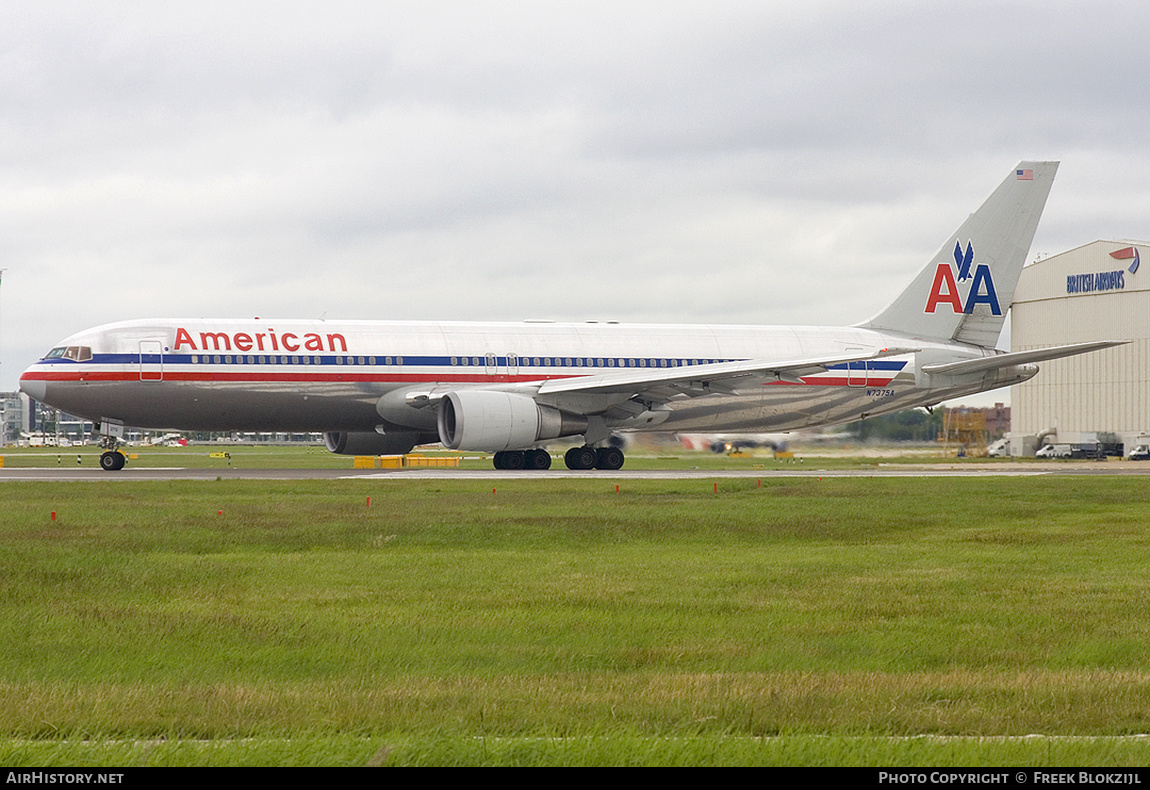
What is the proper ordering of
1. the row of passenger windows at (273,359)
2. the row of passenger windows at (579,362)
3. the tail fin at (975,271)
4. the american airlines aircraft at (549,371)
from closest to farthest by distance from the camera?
the american airlines aircraft at (549,371) < the row of passenger windows at (273,359) < the row of passenger windows at (579,362) < the tail fin at (975,271)

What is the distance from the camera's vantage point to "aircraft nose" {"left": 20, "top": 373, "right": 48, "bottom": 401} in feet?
112

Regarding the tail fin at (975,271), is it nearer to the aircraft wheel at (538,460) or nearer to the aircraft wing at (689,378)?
the aircraft wing at (689,378)

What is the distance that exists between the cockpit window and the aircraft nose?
2.58 ft

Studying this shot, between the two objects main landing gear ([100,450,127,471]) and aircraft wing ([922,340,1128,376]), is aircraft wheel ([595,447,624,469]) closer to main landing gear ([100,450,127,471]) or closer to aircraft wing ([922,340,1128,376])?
aircraft wing ([922,340,1128,376])

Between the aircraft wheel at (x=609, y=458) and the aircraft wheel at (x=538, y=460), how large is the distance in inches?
59.3

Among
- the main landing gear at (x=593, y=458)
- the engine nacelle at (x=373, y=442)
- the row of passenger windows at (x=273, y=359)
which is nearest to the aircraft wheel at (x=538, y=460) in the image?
the main landing gear at (x=593, y=458)

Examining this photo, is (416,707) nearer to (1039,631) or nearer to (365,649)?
(365,649)

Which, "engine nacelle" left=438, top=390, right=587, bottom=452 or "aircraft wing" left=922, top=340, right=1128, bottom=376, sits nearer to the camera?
"engine nacelle" left=438, top=390, right=587, bottom=452

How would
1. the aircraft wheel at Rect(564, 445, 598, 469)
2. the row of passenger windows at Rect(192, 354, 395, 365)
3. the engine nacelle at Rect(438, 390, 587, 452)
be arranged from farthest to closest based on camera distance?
the aircraft wheel at Rect(564, 445, 598, 469)
the row of passenger windows at Rect(192, 354, 395, 365)
the engine nacelle at Rect(438, 390, 587, 452)

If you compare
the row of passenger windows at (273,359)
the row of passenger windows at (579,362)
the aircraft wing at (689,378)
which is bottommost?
the aircraft wing at (689,378)

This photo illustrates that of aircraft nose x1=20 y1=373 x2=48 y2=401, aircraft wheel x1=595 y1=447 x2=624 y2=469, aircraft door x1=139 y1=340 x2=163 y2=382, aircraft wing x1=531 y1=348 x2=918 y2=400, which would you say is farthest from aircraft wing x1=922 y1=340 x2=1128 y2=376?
aircraft nose x1=20 y1=373 x2=48 y2=401

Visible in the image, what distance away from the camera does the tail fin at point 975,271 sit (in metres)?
41.6

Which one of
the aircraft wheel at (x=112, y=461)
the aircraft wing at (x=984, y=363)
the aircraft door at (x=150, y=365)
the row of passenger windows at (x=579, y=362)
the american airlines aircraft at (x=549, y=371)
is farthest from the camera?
the aircraft wing at (x=984, y=363)

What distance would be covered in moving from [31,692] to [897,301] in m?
37.6
